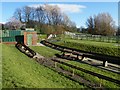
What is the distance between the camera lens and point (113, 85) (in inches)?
463

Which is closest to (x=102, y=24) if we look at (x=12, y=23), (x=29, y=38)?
(x=29, y=38)

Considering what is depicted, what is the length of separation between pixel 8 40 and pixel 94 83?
3038cm

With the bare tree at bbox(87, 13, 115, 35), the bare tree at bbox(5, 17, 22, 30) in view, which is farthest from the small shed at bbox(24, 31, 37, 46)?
the bare tree at bbox(5, 17, 22, 30)

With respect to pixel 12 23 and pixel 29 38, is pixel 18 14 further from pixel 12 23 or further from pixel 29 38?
pixel 29 38

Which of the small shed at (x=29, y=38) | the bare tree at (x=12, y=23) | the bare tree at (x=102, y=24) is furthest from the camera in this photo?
the bare tree at (x=12, y=23)

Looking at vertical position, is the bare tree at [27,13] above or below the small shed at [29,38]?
above

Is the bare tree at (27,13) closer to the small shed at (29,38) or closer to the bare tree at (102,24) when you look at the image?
the bare tree at (102,24)

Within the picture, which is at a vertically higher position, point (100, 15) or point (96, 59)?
point (100, 15)

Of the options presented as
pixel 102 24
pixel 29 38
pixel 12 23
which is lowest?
pixel 29 38

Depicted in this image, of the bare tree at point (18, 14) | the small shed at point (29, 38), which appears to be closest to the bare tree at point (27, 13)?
the bare tree at point (18, 14)

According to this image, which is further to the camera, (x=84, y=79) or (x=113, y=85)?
(x=84, y=79)

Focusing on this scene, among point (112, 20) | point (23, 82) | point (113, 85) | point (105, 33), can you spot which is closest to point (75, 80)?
point (113, 85)

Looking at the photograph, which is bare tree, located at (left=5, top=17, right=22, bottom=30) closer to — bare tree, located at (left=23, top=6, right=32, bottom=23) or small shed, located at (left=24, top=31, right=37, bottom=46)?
bare tree, located at (left=23, top=6, right=32, bottom=23)

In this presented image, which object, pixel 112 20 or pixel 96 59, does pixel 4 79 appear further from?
pixel 112 20
